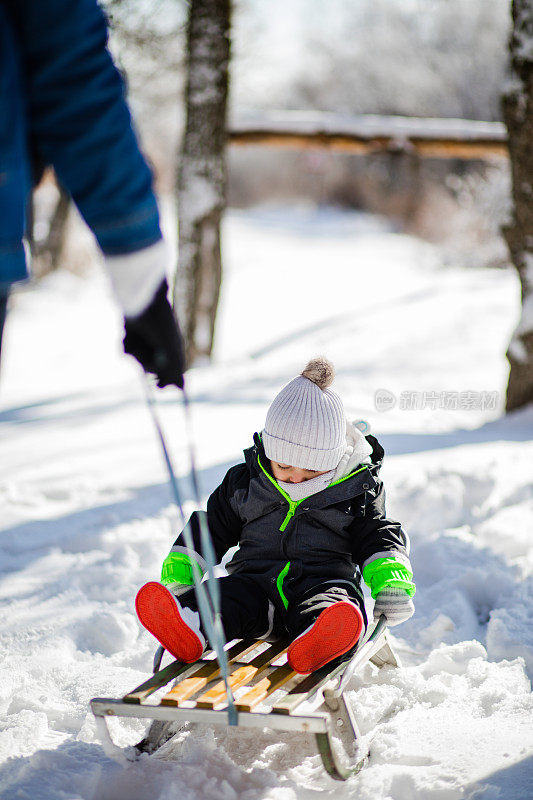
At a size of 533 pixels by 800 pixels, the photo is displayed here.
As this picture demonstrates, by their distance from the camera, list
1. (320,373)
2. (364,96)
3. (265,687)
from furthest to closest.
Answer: (364,96), (320,373), (265,687)

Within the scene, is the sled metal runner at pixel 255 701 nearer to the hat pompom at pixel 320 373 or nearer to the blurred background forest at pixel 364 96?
the hat pompom at pixel 320 373

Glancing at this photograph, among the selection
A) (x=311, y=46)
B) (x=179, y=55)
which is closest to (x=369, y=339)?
(x=179, y=55)

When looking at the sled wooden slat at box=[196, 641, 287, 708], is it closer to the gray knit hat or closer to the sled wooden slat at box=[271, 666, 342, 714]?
the sled wooden slat at box=[271, 666, 342, 714]

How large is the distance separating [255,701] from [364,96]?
105 feet

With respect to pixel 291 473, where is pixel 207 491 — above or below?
below

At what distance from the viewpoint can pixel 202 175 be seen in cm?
780

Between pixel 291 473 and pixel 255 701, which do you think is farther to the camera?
pixel 291 473

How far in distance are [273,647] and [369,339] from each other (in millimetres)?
6282

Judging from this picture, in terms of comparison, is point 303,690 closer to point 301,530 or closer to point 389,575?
point 389,575

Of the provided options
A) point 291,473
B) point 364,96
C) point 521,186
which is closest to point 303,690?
point 291,473

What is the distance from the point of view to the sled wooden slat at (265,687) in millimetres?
1865

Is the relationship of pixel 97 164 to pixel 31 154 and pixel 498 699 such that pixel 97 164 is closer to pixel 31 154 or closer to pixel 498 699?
pixel 31 154

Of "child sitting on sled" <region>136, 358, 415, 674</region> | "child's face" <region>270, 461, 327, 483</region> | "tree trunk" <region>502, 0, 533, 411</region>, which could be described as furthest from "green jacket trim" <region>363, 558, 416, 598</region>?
"tree trunk" <region>502, 0, 533, 411</region>

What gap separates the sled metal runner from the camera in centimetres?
184
